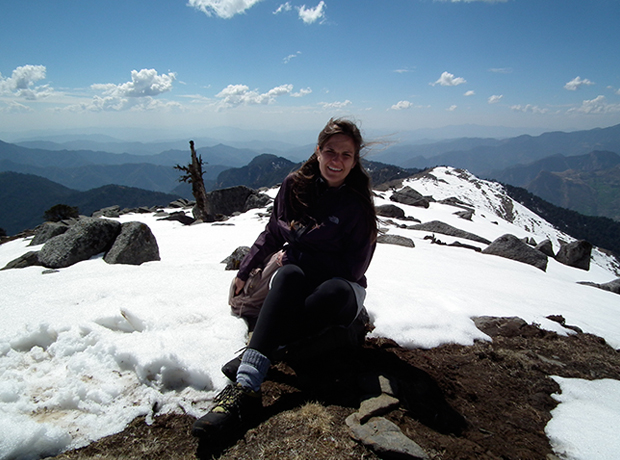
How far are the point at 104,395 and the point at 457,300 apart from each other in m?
6.01

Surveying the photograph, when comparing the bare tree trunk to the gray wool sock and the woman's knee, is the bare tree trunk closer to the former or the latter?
the woman's knee

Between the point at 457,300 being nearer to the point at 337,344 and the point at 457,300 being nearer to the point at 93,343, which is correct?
the point at 337,344

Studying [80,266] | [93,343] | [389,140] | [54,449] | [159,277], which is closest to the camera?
[54,449]

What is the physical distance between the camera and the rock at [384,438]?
2.56 meters

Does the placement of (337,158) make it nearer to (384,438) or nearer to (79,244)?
(384,438)

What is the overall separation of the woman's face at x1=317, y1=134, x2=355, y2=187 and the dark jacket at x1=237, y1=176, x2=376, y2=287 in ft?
0.64

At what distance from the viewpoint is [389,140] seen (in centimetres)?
456

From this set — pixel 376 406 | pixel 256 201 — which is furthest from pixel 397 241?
pixel 256 201

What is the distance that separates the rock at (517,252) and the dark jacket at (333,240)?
42.7ft

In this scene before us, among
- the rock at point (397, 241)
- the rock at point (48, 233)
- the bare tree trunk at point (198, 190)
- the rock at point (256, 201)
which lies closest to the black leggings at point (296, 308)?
the rock at point (397, 241)

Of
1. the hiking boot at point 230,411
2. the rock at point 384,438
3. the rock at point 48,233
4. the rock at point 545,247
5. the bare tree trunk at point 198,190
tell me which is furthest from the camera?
the bare tree trunk at point 198,190

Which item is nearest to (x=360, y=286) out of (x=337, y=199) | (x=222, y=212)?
(x=337, y=199)

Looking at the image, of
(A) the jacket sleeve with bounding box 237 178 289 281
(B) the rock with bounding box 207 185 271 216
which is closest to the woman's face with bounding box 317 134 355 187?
(A) the jacket sleeve with bounding box 237 178 289 281

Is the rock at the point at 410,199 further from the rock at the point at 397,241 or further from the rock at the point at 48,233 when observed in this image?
the rock at the point at 48,233
